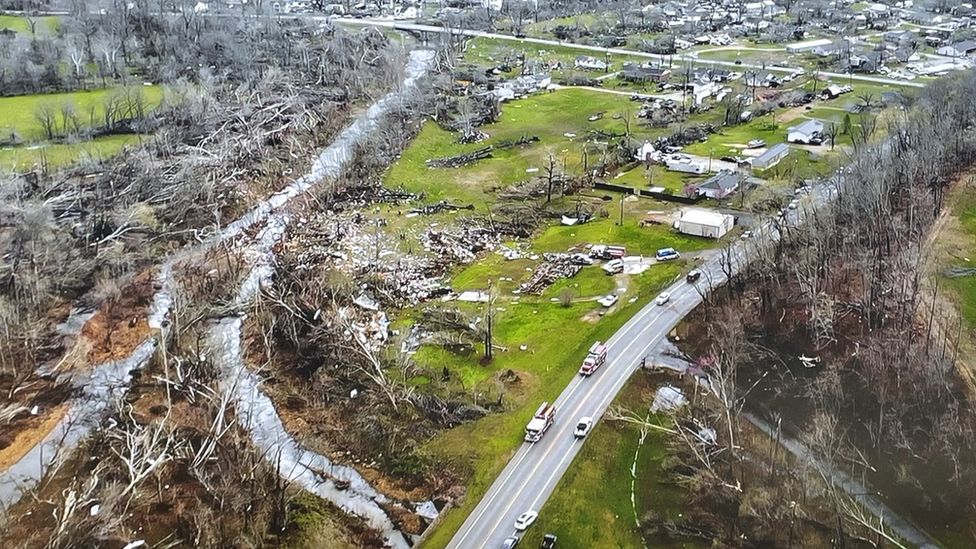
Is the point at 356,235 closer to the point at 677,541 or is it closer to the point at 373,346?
the point at 373,346

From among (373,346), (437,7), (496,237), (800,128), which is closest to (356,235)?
(496,237)

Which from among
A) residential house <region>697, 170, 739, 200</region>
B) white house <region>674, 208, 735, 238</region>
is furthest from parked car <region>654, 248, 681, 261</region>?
residential house <region>697, 170, 739, 200</region>

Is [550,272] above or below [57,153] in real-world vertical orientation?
below

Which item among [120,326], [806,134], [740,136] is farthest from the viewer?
[740,136]

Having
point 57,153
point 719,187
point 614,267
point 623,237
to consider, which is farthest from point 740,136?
point 57,153

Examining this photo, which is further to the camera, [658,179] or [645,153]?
[645,153]

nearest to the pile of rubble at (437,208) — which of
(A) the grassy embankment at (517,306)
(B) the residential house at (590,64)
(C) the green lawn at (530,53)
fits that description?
(A) the grassy embankment at (517,306)

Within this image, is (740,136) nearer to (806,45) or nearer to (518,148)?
(518,148)

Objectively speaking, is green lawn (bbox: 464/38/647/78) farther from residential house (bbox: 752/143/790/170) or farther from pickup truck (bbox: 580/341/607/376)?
pickup truck (bbox: 580/341/607/376)
